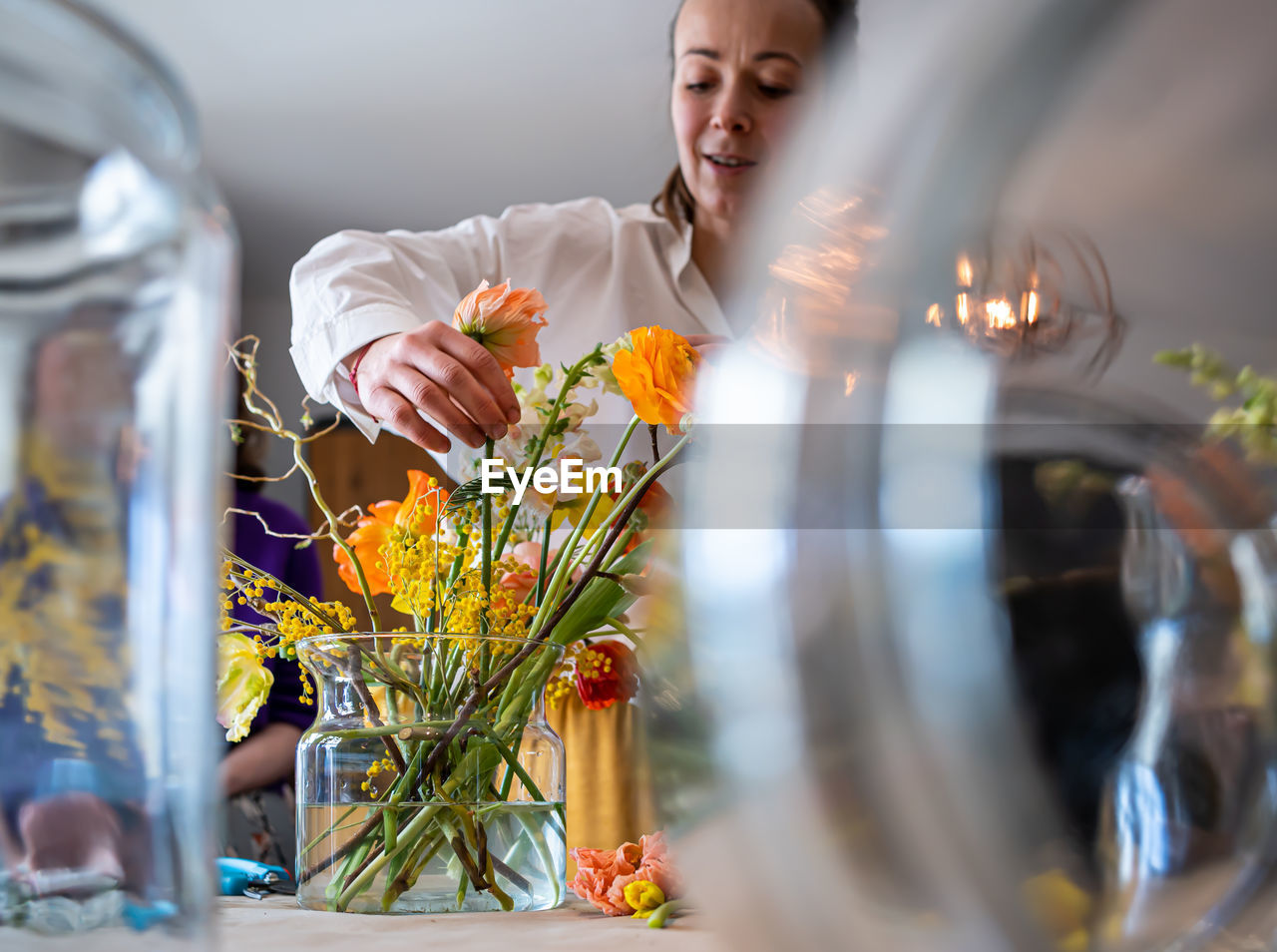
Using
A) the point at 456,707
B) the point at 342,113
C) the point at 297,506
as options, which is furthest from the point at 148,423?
the point at 297,506

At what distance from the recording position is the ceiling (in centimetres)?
268

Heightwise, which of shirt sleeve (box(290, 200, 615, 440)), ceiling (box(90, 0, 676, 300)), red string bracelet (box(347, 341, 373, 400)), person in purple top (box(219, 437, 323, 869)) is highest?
ceiling (box(90, 0, 676, 300))

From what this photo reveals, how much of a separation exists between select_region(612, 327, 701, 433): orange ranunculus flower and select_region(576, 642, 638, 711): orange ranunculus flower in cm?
10

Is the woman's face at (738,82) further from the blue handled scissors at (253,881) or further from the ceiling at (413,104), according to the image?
the ceiling at (413,104)

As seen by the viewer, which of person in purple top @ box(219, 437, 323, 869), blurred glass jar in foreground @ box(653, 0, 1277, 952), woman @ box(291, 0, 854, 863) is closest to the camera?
blurred glass jar in foreground @ box(653, 0, 1277, 952)

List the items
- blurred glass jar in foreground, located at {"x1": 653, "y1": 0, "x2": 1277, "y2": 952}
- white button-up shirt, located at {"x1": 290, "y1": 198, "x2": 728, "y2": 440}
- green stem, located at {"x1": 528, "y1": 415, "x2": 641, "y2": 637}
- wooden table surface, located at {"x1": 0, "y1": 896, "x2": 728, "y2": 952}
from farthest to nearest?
white button-up shirt, located at {"x1": 290, "y1": 198, "x2": 728, "y2": 440}
green stem, located at {"x1": 528, "y1": 415, "x2": 641, "y2": 637}
wooden table surface, located at {"x1": 0, "y1": 896, "x2": 728, "y2": 952}
blurred glass jar in foreground, located at {"x1": 653, "y1": 0, "x2": 1277, "y2": 952}

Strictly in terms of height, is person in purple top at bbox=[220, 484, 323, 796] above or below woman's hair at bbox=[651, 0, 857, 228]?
below

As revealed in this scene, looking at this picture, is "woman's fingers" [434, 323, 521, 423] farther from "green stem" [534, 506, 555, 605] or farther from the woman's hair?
the woman's hair

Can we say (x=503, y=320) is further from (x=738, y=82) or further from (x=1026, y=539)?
(x=738, y=82)

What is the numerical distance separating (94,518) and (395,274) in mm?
639

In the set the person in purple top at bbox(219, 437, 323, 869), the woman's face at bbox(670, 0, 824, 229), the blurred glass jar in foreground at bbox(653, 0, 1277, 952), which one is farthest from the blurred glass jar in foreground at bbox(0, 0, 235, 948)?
the person in purple top at bbox(219, 437, 323, 869)

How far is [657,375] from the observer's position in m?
0.32

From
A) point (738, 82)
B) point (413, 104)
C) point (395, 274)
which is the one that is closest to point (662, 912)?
point (395, 274)

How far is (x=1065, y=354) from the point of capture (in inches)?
5.4
